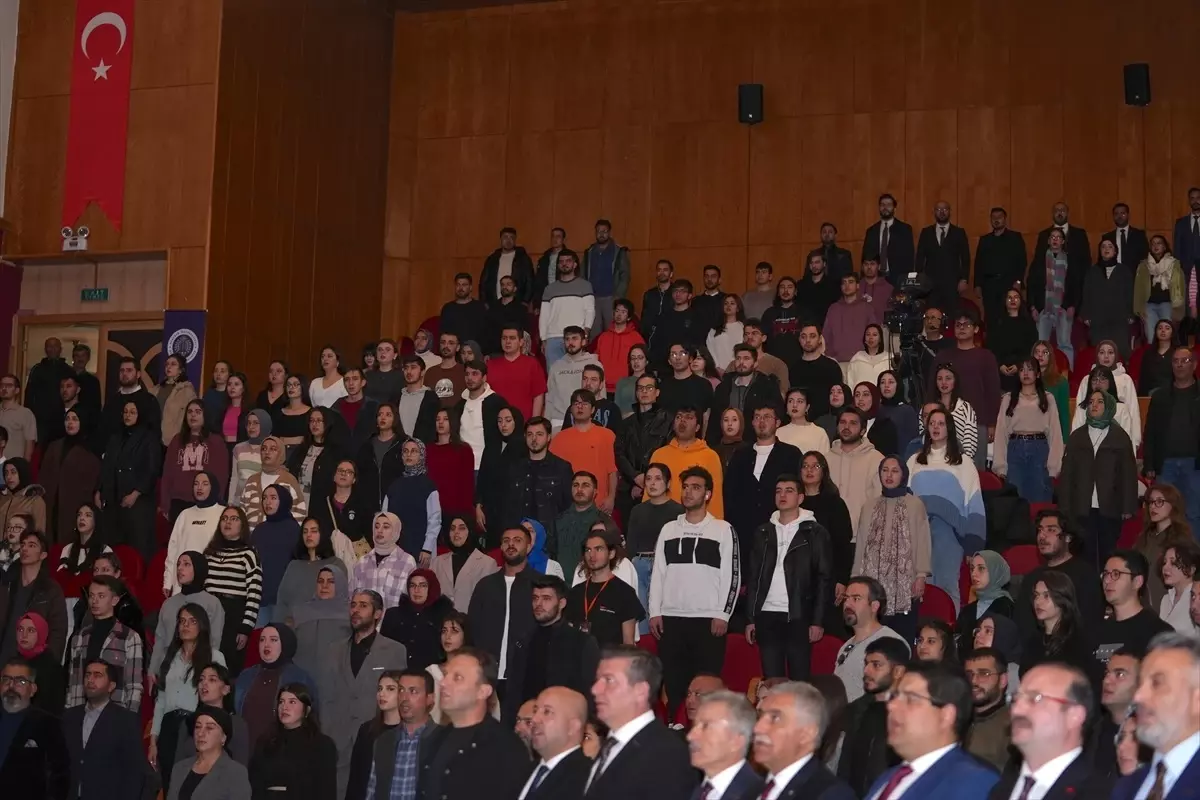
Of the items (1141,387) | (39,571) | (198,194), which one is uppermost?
(198,194)

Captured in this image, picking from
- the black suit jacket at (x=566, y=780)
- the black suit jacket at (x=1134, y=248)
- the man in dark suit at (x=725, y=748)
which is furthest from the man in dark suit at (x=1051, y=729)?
the black suit jacket at (x=1134, y=248)

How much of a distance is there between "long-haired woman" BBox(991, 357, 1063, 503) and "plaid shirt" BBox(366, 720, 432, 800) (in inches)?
194

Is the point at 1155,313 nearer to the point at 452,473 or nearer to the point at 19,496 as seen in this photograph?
the point at 452,473

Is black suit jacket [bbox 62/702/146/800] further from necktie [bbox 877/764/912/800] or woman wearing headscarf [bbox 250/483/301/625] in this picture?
necktie [bbox 877/764/912/800]

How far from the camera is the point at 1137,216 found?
1567 centimetres

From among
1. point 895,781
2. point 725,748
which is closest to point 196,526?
point 725,748

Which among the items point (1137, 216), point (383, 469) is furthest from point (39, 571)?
point (1137, 216)

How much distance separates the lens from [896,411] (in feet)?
33.6

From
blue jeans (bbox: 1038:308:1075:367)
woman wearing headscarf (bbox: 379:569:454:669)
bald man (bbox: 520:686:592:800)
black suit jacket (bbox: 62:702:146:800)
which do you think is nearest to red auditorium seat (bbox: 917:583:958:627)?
woman wearing headscarf (bbox: 379:569:454:669)

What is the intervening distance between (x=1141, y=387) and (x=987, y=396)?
154 centimetres

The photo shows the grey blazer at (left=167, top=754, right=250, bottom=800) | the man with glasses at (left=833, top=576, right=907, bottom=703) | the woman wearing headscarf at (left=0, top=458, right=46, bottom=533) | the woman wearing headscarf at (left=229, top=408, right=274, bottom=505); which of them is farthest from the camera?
the woman wearing headscarf at (left=0, top=458, right=46, bottom=533)

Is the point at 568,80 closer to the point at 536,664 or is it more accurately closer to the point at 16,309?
the point at 16,309

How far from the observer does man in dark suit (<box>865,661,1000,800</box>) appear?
4504 mm

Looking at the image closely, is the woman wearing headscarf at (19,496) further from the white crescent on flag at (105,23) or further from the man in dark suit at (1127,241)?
the man in dark suit at (1127,241)
